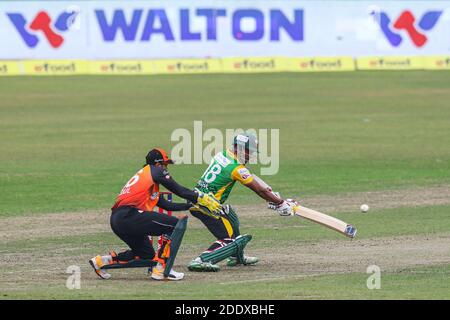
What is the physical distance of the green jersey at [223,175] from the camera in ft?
50.7

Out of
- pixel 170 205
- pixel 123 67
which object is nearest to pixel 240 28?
pixel 123 67

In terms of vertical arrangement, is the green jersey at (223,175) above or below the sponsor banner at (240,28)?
below

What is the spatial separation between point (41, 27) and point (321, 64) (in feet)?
51.8

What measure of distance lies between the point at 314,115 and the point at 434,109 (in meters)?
5.14

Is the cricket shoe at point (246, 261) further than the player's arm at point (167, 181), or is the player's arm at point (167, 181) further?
the cricket shoe at point (246, 261)

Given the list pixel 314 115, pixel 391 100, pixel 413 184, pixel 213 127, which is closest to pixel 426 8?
pixel 391 100

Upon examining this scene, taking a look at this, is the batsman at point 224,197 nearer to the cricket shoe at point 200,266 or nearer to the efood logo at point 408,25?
the cricket shoe at point 200,266

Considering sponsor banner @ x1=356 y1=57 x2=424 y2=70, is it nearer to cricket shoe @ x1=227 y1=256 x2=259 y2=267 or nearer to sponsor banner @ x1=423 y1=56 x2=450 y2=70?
sponsor banner @ x1=423 y1=56 x2=450 y2=70

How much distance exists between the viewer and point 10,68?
59.8 metres

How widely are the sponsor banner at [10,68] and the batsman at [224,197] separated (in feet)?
149

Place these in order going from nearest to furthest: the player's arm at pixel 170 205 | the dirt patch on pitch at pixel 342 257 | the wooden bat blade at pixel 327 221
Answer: the dirt patch on pitch at pixel 342 257 → the player's arm at pixel 170 205 → the wooden bat blade at pixel 327 221

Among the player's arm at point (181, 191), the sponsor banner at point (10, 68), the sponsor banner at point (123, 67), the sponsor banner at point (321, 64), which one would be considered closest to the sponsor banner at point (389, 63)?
the sponsor banner at point (321, 64)

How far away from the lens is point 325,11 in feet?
204
